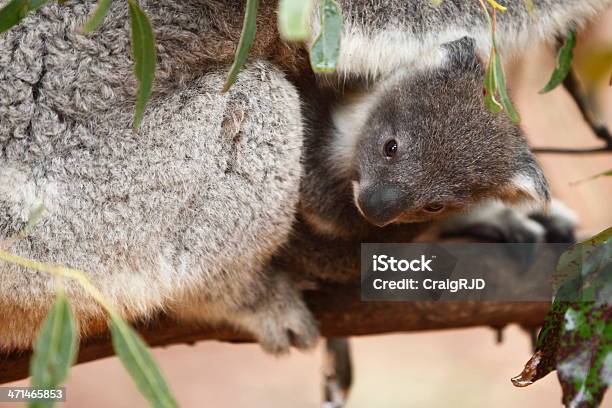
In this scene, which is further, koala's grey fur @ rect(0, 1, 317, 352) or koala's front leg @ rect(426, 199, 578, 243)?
koala's front leg @ rect(426, 199, 578, 243)

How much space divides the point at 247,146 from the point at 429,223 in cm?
84

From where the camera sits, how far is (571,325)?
1.51 meters

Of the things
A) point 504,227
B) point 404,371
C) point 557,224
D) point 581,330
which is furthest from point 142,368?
point 404,371

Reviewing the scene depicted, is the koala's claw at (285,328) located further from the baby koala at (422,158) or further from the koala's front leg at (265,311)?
the baby koala at (422,158)

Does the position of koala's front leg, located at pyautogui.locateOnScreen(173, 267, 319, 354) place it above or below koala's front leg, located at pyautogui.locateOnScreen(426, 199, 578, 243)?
below

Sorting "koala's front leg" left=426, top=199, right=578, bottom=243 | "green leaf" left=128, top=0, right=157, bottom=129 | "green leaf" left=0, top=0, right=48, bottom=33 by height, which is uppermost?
"green leaf" left=0, top=0, right=48, bottom=33

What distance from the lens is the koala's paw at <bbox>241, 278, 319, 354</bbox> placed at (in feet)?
8.38

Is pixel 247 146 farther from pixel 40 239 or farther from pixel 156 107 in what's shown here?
pixel 40 239

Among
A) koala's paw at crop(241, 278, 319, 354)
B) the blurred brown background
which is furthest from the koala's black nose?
the blurred brown background

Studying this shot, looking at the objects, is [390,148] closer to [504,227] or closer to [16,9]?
[504,227]

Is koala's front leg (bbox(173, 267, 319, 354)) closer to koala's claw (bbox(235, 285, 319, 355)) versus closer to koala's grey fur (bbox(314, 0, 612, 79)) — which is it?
koala's claw (bbox(235, 285, 319, 355))

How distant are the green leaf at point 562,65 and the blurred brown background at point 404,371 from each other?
3394 millimetres

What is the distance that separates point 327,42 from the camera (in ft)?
4.54

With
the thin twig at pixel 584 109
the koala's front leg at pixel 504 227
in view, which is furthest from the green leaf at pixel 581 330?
the thin twig at pixel 584 109
